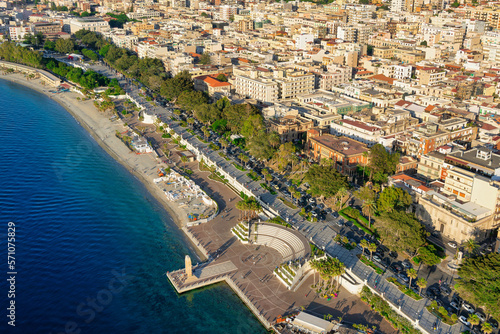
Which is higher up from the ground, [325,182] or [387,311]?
[325,182]

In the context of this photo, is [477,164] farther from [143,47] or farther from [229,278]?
[143,47]

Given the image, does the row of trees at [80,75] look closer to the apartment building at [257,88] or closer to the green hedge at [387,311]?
the apartment building at [257,88]

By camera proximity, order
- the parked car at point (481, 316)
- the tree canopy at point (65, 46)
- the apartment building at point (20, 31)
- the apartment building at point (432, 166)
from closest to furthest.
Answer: the parked car at point (481, 316) < the apartment building at point (432, 166) < the tree canopy at point (65, 46) < the apartment building at point (20, 31)

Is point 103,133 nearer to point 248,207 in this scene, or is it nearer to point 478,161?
point 248,207

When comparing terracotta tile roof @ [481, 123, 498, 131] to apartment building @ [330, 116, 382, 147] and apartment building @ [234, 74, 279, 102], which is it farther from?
apartment building @ [234, 74, 279, 102]

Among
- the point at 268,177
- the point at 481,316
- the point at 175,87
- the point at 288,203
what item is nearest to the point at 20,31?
the point at 175,87

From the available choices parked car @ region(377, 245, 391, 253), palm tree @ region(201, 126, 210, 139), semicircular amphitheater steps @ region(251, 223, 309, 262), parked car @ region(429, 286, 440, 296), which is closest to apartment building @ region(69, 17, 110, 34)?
palm tree @ region(201, 126, 210, 139)

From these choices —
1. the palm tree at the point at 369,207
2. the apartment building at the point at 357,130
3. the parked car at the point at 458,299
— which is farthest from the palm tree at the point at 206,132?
the parked car at the point at 458,299
